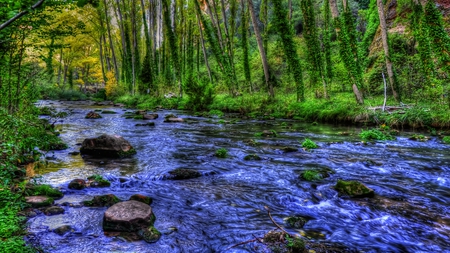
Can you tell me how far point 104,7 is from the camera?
3114 centimetres

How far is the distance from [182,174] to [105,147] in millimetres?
2767

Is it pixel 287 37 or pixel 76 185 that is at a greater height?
pixel 287 37

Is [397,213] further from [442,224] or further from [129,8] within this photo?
[129,8]

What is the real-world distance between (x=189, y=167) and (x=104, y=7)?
104 ft

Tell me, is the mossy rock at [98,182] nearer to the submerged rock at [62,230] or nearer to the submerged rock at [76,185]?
the submerged rock at [76,185]

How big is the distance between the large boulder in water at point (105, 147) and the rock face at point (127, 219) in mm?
3794

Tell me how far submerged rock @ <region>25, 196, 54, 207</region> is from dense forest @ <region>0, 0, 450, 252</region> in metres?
0.21

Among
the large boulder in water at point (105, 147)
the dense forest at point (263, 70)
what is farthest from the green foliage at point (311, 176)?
the large boulder in water at point (105, 147)

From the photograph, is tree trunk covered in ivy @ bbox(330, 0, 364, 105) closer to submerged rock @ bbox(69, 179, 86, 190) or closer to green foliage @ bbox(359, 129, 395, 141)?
green foliage @ bbox(359, 129, 395, 141)

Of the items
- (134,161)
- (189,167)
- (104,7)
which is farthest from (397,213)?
(104,7)

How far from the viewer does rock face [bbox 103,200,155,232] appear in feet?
11.3

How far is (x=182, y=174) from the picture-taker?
18.9ft

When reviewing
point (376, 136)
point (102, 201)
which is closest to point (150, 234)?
point (102, 201)

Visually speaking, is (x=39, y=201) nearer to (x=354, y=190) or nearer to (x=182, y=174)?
(x=182, y=174)
